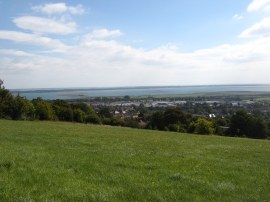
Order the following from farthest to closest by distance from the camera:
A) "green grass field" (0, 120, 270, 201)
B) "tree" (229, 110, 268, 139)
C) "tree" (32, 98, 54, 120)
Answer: "tree" (229, 110, 268, 139), "tree" (32, 98, 54, 120), "green grass field" (0, 120, 270, 201)

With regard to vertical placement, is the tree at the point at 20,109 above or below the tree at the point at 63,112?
above

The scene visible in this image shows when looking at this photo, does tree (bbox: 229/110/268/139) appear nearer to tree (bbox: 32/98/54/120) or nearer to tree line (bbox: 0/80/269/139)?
tree line (bbox: 0/80/269/139)

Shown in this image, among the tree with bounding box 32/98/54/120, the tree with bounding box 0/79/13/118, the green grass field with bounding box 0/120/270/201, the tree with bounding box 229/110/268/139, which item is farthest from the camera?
the tree with bounding box 229/110/268/139

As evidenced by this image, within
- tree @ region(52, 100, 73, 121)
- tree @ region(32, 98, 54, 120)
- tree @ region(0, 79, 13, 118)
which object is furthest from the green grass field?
tree @ region(52, 100, 73, 121)

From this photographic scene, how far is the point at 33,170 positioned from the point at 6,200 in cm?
309

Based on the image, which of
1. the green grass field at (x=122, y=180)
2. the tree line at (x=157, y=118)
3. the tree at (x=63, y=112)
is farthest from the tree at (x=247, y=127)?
the green grass field at (x=122, y=180)

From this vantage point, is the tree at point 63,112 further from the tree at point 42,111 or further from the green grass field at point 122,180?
the green grass field at point 122,180

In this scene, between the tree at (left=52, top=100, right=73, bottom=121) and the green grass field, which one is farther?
the tree at (left=52, top=100, right=73, bottom=121)

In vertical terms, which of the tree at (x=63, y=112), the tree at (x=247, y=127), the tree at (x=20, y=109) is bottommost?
the tree at (x=247, y=127)

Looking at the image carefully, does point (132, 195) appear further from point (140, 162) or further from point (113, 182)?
point (140, 162)

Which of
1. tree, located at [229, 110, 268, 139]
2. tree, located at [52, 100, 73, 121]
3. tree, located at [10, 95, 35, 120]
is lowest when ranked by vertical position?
tree, located at [229, 110, 268, 139]

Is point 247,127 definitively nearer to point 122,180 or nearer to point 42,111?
point 42,111

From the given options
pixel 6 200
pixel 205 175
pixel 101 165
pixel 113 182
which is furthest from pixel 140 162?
pixel 6 200

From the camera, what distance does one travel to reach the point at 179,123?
77875 millimetres
